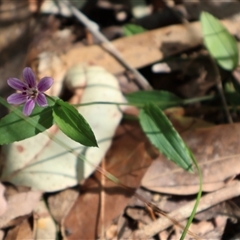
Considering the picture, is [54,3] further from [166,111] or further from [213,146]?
[213,146]

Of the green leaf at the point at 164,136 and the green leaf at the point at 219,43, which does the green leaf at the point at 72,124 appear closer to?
the green leaf at the point at 164,136

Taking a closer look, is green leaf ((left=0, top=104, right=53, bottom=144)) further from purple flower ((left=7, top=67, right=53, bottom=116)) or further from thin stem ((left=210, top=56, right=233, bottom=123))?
thin stem ((left=210, top=56, right=233, bottom=123))

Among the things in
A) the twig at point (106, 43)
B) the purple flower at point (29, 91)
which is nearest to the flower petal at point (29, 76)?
the purple flower at point (29, 91)

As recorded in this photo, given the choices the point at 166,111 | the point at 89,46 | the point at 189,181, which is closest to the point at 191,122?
the point at 166,111


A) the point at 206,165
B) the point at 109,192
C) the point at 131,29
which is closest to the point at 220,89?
the point at 206,165

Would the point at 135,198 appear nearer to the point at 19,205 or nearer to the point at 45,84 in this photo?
the point at 19,205
